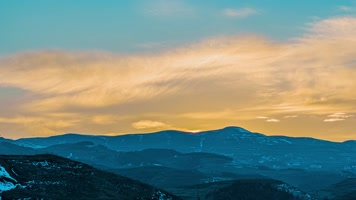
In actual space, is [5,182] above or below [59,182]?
below

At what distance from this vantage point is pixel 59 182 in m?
97.3

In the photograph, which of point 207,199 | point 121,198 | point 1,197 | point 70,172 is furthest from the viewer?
point 207,199

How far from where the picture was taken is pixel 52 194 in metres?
87.2

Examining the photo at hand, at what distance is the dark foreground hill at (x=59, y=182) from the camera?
8462 cm

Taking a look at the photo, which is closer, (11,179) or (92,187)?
(11,179)

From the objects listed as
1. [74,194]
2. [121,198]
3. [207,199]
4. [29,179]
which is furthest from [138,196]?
[207,199]

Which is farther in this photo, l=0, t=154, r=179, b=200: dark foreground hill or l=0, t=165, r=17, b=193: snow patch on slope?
l=0, t=154, r=179, b=200: dark foreground hill

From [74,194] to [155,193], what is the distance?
76.9 feet

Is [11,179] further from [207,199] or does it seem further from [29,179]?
[207,199]

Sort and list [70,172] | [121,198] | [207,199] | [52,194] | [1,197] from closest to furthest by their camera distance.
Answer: [1,197]
[52,194]
[121,198]
[70,172]
[207,199]

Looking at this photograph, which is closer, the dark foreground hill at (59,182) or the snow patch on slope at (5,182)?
the snow patch on slope at (5,182)

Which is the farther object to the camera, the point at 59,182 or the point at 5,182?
the point at 59,182

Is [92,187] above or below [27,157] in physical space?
below

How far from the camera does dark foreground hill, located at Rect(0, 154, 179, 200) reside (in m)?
84.6
